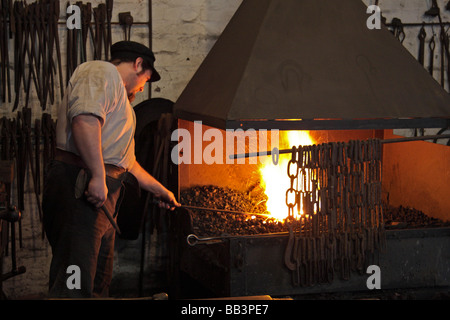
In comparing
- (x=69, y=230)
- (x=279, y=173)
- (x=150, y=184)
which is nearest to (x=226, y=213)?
(x=279, y=173)

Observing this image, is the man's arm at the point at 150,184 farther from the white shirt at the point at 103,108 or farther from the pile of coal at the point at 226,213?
the pile of coal at the point at 226,213

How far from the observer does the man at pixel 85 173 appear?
108 inches

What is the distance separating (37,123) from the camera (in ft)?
14.3

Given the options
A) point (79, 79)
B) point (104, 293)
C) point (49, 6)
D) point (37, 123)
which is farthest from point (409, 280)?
point (49, 6)

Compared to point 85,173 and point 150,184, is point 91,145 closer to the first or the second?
point 85,173

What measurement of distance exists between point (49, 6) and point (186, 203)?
61.3 inches

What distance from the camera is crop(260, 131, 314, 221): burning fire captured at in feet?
14.6

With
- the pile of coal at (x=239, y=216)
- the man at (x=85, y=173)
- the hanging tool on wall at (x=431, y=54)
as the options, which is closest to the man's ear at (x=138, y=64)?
the man at (x=85, y=173)

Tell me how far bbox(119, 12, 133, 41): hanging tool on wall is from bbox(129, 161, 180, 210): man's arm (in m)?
1.42

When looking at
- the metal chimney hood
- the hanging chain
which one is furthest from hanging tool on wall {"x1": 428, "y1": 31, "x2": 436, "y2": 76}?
the hanging chain

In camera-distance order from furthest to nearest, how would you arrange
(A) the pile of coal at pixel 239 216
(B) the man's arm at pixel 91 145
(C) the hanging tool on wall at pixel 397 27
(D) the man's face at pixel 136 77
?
(C) the hanging tool on wall at pixel 397 27
(A) the pile of coal at pixel 239 216
(D) the man's face at pixel 136 77
(B) the man's arm at pixel 91 145

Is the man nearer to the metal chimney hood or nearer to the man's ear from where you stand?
the man's ear

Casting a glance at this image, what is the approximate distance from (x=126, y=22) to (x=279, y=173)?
1.43m

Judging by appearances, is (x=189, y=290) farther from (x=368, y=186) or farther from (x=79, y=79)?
(x=79, y=79)
